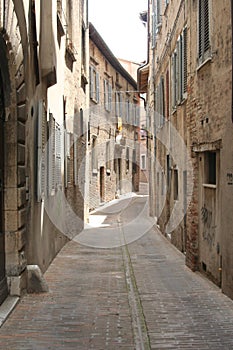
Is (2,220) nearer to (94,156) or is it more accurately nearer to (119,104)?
(94,156)

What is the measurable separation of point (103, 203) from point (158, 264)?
18.3 metres

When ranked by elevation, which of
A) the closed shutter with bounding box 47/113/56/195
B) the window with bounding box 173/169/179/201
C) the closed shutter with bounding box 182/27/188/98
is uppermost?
the closed shutter with bounding box 182/27/188/98

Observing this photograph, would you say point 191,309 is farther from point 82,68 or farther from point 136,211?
point 136,211

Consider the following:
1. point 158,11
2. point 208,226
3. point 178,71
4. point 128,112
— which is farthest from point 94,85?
point 208,226

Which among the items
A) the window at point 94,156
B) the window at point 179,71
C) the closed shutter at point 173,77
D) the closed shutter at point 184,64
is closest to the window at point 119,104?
the window at point 94,156

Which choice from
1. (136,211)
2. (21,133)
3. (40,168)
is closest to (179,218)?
(40,168)

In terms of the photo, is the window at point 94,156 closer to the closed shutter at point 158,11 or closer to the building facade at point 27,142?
the closed shutter at point 158,11

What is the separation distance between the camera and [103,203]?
29875 millimetres

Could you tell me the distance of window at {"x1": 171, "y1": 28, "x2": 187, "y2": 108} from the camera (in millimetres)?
12234

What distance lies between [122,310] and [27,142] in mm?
2647

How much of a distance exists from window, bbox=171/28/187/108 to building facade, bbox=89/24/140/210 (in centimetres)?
946

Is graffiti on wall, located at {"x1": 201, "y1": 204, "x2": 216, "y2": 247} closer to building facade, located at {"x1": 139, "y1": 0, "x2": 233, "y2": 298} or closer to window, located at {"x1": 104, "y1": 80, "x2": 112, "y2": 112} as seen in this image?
building facade, located at {"x1": 139, "y1": 0, "x2": 233, "y2": 298}

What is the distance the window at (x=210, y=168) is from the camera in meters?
9.34

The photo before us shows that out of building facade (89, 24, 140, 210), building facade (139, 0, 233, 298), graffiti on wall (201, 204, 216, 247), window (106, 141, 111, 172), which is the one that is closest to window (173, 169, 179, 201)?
building facade (139, 0, 233, 298)
